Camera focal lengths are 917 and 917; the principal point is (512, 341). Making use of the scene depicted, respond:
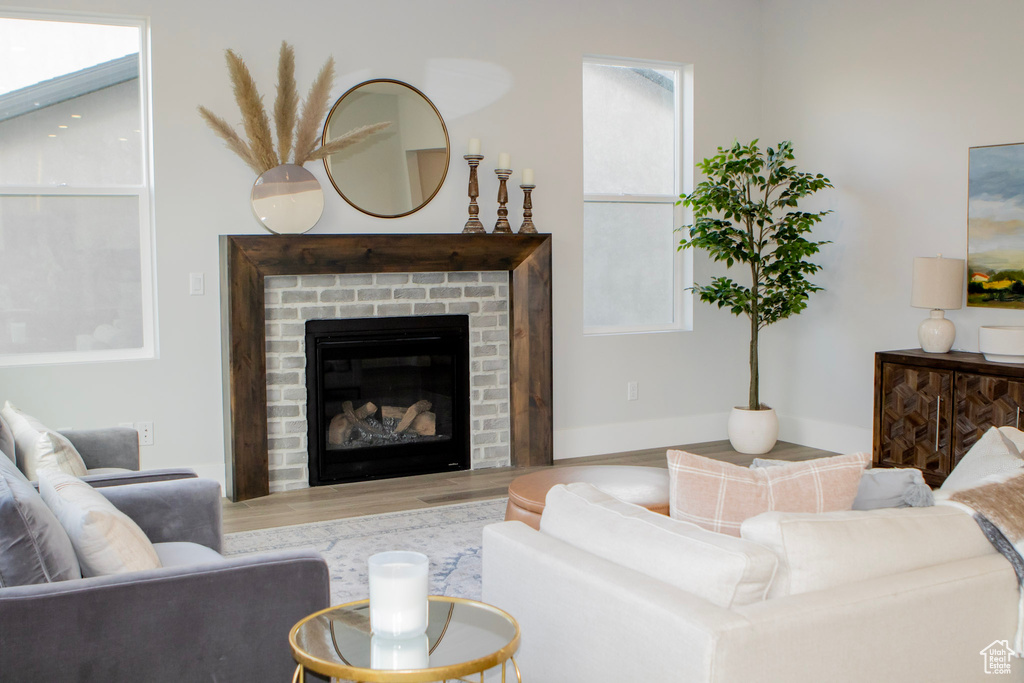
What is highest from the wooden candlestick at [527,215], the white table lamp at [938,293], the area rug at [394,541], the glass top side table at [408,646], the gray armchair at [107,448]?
the wooden candlestick at [527,215]

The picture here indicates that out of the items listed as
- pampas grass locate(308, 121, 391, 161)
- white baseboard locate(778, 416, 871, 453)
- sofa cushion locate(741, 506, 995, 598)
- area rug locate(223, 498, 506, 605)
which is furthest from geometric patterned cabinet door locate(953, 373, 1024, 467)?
pampas grass locate(308, 121, 391, 161)

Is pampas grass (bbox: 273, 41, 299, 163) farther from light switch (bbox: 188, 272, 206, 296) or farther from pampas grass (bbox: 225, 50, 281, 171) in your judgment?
light switch (bbox: 188, 272, 206, 296)

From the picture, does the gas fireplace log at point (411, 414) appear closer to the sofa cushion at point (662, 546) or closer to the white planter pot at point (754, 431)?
the white planter pot at point (754, 431)

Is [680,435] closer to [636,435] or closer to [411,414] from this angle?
[636,435]

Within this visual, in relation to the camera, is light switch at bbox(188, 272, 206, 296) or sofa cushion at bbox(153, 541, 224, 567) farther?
light switch at bbox(188, 272, 206, 296)

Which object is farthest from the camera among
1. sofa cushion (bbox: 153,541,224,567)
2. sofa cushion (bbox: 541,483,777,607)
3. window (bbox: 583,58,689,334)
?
window (bbox: 583,58,689,334)

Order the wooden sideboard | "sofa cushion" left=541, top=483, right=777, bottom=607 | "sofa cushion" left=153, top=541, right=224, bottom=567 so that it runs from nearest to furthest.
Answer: "sofa cushion" left=541, top=483, right=777, bottom=607, "sofa cushion" left=153, top=541, right=224, bottom=567, the wooden sideboard

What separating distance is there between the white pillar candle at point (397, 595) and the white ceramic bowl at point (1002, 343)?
385 centimetres

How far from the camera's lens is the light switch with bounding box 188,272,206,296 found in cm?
468

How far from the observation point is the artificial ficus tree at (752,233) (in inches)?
212

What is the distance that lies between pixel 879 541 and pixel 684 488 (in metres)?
0.41

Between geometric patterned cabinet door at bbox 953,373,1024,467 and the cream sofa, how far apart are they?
8.94ft

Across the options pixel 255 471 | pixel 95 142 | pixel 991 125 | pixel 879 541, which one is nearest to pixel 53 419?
pixel 255 471

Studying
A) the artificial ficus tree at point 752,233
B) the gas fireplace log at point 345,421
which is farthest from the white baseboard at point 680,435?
the gas fireplace log at point 345,421
